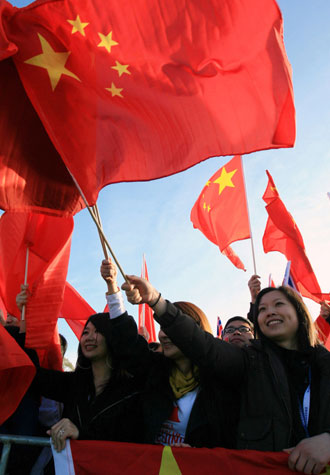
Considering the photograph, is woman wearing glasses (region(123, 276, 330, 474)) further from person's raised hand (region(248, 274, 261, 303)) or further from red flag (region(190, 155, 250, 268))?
red flag (region(190, 155, 250, 268))

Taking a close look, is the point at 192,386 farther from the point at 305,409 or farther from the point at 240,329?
the point at 240,329

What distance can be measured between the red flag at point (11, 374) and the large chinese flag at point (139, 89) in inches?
46.5

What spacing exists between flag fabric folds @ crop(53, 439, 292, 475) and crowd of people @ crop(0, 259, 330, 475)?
0.27 ft

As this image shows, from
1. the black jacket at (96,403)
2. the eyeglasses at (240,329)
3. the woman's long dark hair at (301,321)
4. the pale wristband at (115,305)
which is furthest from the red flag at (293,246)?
the black jacket at (96,403)

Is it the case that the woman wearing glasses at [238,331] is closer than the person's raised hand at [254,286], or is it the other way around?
the woman wearing glasses at [238,331]

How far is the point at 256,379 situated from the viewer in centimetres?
262

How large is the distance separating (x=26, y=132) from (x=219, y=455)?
294cm

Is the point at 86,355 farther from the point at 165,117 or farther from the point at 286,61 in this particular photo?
the point at 286,61

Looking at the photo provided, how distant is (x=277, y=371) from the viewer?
255 centimetres

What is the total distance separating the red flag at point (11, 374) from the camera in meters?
3.04

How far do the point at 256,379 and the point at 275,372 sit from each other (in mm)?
134

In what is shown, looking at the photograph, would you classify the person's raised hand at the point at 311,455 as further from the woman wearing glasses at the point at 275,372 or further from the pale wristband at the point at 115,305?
the pale wristband at the point at 115,305

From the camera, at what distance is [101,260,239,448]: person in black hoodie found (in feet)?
8.80

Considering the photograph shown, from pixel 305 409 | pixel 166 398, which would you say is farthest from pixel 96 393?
pixel 305 409
